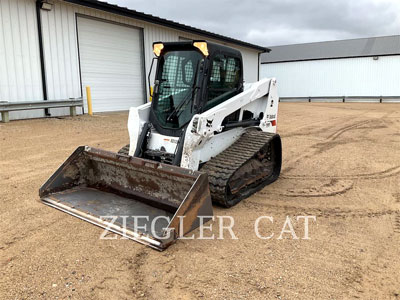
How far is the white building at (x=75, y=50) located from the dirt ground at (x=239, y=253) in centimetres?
578

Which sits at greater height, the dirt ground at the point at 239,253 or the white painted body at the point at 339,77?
the white painted body at the point at 339,77

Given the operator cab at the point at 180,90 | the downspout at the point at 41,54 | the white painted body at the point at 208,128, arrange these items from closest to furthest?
the white painted body at the point at 208,128 < the operator cab at the point at 180,90 < the downspout at the point at 41,54

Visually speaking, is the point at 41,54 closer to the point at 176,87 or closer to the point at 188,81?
the point at 176,87

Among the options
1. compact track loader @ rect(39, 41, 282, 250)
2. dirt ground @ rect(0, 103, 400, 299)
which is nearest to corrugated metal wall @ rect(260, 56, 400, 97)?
dirt ground @ rect(0, 103, 400, 299)

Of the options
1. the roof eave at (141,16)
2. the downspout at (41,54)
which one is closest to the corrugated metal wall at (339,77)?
the roof eave at (141,16)

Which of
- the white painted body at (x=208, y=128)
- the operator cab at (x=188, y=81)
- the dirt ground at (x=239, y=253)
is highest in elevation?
the operator cab at (x=188, y=81)

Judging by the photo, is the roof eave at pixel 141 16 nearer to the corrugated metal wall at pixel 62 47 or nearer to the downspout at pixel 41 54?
the corrugated metal wall at pixel 62 47

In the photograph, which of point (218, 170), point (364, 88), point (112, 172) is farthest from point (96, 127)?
point (364, 88)

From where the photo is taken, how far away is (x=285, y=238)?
12.3 feet

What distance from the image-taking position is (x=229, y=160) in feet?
15.8

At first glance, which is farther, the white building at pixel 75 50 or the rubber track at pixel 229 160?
the white building at pixel 75 50

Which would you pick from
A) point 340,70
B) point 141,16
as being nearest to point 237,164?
point 141,16

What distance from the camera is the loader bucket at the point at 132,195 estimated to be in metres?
3.64

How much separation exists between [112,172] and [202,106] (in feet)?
5.08
